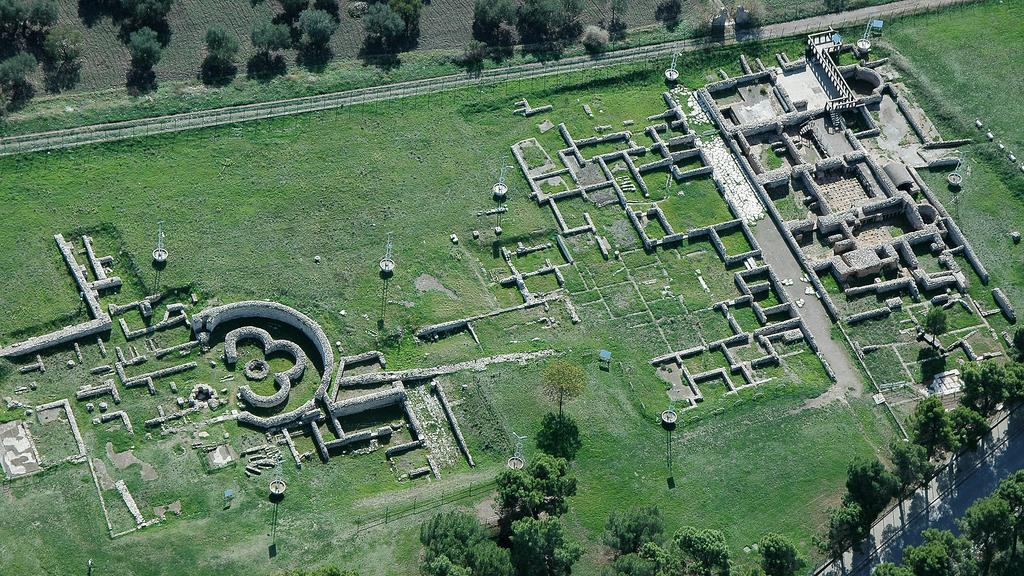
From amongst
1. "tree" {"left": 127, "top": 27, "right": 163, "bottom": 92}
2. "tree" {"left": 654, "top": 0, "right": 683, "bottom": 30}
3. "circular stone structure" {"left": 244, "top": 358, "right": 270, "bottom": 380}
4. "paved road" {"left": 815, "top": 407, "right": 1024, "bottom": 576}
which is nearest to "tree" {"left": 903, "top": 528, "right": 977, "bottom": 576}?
"paved road" {"left": 815, "top": 407, "right": 1024, "bottom": 576}

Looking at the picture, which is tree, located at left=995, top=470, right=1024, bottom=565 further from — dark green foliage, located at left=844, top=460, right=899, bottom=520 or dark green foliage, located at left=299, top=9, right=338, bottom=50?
dark green foliage, located at left=299, top=9, right=338, bottom=50

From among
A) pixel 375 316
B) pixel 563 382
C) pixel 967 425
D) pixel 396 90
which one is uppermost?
pixel 396 90

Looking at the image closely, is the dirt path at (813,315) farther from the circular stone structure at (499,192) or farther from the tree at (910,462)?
the circular stone structure at (499,192)

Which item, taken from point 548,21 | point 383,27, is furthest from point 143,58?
point 548,21

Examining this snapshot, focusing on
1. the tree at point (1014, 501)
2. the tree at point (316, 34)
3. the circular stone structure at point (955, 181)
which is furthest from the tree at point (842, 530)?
the tree at point (316, 34)

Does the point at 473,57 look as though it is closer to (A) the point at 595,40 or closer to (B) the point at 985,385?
(A) the point at 595,40

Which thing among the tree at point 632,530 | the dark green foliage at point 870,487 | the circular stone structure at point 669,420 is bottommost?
the dark green foliage at point 870,487
